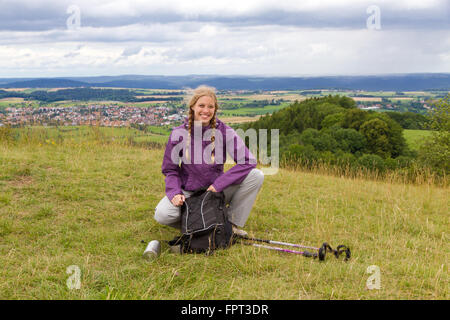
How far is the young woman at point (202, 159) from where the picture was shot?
427 cm

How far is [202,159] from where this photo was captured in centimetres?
439

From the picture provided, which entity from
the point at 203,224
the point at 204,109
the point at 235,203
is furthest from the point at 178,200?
the point at 204,109

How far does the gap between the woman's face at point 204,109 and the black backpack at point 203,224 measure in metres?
0.88

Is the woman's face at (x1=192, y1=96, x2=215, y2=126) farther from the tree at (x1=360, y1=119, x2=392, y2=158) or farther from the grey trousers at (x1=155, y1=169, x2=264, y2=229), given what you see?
the tree at (x1=360, y1=119, x2=392, y2=158)

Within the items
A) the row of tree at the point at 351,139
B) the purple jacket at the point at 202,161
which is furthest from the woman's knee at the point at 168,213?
the row of tree at the point at 351,139

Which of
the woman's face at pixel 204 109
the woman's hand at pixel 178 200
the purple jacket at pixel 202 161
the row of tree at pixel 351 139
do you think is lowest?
the row of tree at pixel 351 139

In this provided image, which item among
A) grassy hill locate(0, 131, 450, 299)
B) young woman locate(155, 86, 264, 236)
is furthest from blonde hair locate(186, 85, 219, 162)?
grassy hill locate(0, 131, 450, 299)

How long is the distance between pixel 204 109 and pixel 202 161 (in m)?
0.62

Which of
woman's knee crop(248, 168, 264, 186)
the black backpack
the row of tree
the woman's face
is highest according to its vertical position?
the woman's face

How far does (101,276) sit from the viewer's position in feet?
11.1

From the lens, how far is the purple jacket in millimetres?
4352

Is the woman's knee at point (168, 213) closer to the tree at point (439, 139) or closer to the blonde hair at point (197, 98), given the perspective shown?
the blonde hair at point (197, 98)

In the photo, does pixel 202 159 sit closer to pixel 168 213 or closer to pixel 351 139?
pixel 168 213
